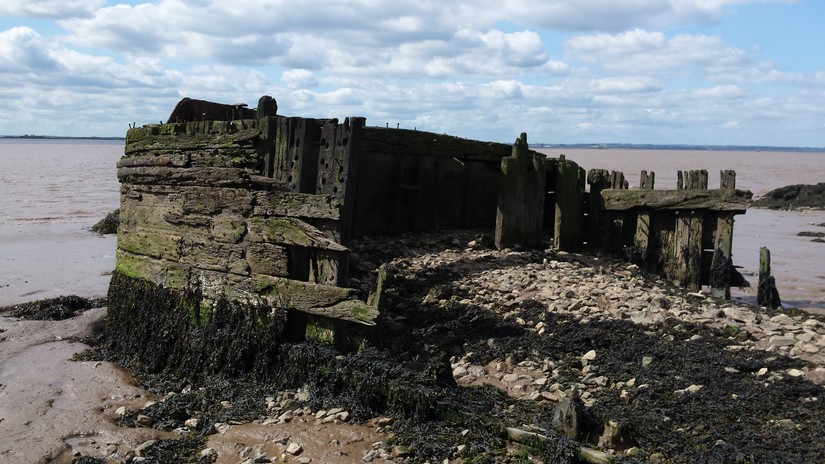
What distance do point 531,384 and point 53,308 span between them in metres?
8.30

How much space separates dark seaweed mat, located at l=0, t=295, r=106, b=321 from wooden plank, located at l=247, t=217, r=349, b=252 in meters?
5.31

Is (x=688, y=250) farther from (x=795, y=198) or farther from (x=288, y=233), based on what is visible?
(x=795, y=198)

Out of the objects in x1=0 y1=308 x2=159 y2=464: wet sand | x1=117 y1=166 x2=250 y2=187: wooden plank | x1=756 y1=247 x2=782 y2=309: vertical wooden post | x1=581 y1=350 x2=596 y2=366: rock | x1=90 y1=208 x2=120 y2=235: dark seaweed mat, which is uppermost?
x1=117 y1=166 x2=250 y2=187: wooden plank

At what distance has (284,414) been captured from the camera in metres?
7.14

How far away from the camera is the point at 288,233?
782cm

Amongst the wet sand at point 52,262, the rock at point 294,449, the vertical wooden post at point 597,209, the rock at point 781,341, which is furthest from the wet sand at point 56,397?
the vertical wooden post at point 597,209

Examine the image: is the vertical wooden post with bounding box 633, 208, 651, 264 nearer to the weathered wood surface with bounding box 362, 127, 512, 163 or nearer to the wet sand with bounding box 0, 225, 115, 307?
the weathered wood surface with bounding box 362, 127, 512, 163

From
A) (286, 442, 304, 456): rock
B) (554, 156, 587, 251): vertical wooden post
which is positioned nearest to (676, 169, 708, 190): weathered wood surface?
(554, 156, 587, 251): vertical wooden post

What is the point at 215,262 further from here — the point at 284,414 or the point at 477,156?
the point at 477,156

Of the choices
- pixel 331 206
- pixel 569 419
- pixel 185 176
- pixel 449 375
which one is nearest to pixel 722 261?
pixel 449 375

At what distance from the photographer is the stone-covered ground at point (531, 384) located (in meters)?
5.96

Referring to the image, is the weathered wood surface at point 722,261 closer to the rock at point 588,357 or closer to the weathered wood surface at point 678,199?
the weathered wood surface at point 678,199

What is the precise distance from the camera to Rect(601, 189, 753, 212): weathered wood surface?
10.4 meters

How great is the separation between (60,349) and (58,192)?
2874 cm
